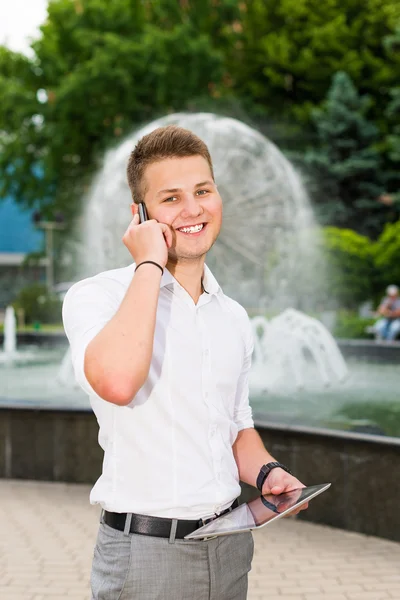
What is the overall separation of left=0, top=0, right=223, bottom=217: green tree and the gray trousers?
29.2m

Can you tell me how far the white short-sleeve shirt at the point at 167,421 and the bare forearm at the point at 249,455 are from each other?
0.17 m

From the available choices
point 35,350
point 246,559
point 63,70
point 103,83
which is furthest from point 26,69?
point 246,559

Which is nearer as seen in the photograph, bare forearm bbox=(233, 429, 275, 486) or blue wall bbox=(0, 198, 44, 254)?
bare forearm bbox=(233, 429, 275, 486)

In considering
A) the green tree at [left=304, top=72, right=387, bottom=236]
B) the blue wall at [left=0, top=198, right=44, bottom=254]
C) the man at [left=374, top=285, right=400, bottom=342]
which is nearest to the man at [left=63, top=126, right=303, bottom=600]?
the man at [left=374, top=285, right=400, bottom=342]

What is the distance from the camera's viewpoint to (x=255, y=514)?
2.08 metres

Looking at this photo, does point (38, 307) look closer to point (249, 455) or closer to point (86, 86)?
point (86, 86)

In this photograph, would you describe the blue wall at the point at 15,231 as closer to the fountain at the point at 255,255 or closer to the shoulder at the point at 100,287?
the fountain at the point at 255,255

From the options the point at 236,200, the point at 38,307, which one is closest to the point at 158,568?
the point at 236,200

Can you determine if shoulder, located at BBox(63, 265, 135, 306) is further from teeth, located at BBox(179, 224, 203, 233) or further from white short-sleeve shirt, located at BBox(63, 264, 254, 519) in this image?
teeth, located at BBox(179, 224, 203, 233)

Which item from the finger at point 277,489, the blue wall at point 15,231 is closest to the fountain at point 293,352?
the finger at point 277,489

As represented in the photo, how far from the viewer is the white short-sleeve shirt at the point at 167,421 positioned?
2.08 m

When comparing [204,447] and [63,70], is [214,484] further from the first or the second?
[63,70]

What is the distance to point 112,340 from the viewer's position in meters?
1.85

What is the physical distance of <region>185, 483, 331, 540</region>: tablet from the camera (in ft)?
6.48
